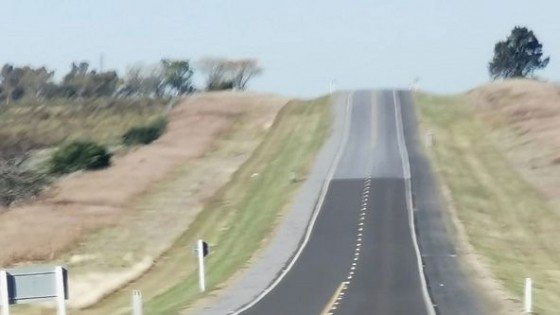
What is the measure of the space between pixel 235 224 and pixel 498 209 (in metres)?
12.3

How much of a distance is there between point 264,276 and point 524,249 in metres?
13.1

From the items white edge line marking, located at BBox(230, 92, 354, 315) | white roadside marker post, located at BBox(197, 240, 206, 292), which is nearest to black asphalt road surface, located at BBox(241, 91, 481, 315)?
white edge line marking, located at BBox(230, 92, 354, 315)

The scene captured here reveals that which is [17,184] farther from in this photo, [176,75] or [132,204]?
[176,75]

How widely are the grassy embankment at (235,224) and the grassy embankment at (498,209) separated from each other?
27.2 feet

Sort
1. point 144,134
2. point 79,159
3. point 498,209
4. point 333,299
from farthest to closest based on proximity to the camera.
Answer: point 144,134, point 79,159, point 498,209, point 333,299

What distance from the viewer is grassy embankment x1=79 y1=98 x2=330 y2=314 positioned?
38719 mm

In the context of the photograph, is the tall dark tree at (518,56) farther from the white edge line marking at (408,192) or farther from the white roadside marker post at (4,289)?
the white roadside marker post at (4,289)

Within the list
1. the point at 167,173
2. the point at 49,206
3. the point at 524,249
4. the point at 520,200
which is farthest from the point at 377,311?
the point at 167,173

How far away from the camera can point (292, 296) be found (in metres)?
33.2

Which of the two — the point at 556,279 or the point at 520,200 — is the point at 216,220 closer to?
the point at 520,200

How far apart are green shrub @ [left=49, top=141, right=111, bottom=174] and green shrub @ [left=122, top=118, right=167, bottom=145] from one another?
46.0ft

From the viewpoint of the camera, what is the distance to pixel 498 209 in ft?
185

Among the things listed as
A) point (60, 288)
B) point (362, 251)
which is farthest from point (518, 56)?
point (60, 288)

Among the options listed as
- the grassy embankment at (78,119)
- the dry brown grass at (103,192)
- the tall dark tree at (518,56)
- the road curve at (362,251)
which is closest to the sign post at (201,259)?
the road curve at (362,251)
